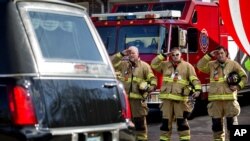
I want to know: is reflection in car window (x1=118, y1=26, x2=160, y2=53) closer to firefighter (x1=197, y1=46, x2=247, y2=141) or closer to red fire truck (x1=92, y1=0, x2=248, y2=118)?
red fire truck (x1=92, y1=0, x2=248, y2=118)

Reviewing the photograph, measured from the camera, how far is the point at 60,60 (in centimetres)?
466

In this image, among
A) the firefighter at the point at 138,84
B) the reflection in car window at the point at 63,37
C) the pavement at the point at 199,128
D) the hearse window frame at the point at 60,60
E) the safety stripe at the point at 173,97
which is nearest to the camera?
the hearse window frame at the point at 60,60

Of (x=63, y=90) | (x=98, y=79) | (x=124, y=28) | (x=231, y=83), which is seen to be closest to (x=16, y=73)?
(x=63, y=90)

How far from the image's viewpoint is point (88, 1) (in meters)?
20.8

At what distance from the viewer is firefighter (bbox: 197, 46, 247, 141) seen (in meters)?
8.30

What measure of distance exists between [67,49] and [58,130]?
82cm

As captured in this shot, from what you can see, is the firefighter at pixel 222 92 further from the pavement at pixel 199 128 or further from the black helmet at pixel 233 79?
the pavement at pixel 199 128

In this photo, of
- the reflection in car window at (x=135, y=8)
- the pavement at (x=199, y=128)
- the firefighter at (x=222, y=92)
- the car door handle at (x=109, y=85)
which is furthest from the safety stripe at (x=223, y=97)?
the reflection in car window at (x=135, y=8)

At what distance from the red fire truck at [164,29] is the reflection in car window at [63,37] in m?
6.48

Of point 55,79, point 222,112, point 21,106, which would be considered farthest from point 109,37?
point 21,106

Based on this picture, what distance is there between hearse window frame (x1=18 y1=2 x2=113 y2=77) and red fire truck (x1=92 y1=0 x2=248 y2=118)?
21.0 feet

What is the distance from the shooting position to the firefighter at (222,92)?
8297 mm

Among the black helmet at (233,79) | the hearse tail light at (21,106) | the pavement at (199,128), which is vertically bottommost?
the pavement at (199,128)

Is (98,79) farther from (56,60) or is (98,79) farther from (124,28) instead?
(124,28)
